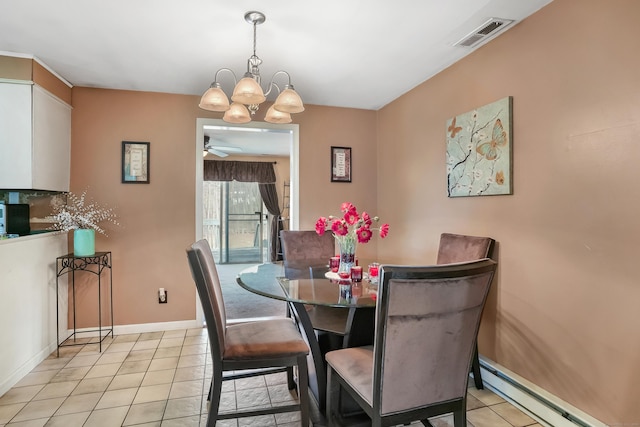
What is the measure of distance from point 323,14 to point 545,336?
223 cm

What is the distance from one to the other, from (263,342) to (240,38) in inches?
75.5

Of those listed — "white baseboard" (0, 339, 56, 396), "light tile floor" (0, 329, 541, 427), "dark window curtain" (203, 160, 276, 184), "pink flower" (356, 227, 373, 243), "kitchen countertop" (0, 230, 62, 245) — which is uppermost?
"dark window curtain" (203, 160, 276, 184)

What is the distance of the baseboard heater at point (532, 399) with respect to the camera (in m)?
1.74

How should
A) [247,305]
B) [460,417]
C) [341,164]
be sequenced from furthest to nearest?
[247,305]
[341,164]
[460,417]

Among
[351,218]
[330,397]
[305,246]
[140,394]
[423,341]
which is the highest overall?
[351,218]

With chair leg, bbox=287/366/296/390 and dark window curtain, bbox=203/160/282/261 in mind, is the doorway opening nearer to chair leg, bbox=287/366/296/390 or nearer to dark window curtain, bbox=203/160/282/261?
dark window curtain, bbox=203/160/282/261

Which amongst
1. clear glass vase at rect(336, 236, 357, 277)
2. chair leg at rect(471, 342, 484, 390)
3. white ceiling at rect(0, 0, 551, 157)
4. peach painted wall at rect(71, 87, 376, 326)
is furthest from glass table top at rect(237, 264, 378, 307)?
white ceiling at rect(0, 0, 551, 157)

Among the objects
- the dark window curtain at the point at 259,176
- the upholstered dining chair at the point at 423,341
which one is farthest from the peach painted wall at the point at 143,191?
the dark window curtain at the point at 259,176

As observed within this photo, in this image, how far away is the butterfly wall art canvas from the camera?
213 centimetres

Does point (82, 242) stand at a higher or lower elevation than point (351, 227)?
lower

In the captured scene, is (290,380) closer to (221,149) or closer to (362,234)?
(362,234)

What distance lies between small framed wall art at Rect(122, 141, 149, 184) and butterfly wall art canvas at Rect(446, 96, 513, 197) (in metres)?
2.75

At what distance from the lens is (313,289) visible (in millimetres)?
1847

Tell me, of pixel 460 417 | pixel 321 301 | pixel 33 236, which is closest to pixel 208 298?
pixel 321 301
